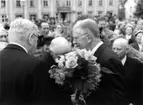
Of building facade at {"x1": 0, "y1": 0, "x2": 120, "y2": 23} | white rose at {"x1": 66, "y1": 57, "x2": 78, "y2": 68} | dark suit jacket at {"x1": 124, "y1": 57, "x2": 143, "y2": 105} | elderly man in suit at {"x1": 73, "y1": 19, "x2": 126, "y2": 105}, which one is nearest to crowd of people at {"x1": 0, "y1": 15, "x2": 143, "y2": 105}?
elderly man in suit at {"x1": 73, "y1": 19, "x2": 126, "y2": 105}

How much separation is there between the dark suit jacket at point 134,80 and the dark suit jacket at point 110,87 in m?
1.13

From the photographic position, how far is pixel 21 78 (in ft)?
9.84

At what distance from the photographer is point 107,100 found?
147 inches

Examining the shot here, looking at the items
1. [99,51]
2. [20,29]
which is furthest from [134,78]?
[20,29]

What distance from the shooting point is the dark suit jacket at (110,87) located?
3.70m

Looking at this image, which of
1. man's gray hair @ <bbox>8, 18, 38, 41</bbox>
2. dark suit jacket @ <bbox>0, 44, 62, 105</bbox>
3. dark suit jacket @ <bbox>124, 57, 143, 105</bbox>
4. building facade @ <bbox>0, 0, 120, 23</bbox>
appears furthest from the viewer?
building facade @ <bbox>0, 0, 120, 23</bbox>

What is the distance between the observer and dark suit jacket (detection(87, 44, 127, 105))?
3.70 meters

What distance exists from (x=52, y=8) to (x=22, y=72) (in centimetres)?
5816

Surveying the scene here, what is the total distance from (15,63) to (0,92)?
358 millimetres

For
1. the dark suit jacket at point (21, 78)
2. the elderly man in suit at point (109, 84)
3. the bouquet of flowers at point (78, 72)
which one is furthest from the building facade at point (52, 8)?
the dark suit jacket at point (21, 78)

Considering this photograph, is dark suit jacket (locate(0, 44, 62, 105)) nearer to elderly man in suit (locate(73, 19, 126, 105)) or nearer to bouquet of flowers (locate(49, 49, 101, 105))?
bouquet of flowers (locate(49, 49, 101, 105))

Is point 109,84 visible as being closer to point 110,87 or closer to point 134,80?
point 110,87

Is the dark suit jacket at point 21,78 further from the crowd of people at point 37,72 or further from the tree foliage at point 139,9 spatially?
the tree foliage at point 139,9

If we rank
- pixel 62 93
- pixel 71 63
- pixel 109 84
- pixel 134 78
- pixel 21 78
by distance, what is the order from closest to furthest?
pixel 21 78 → pixel 71 63 → pixel 62 93 → pixel 109 84 → pixel 134 78
